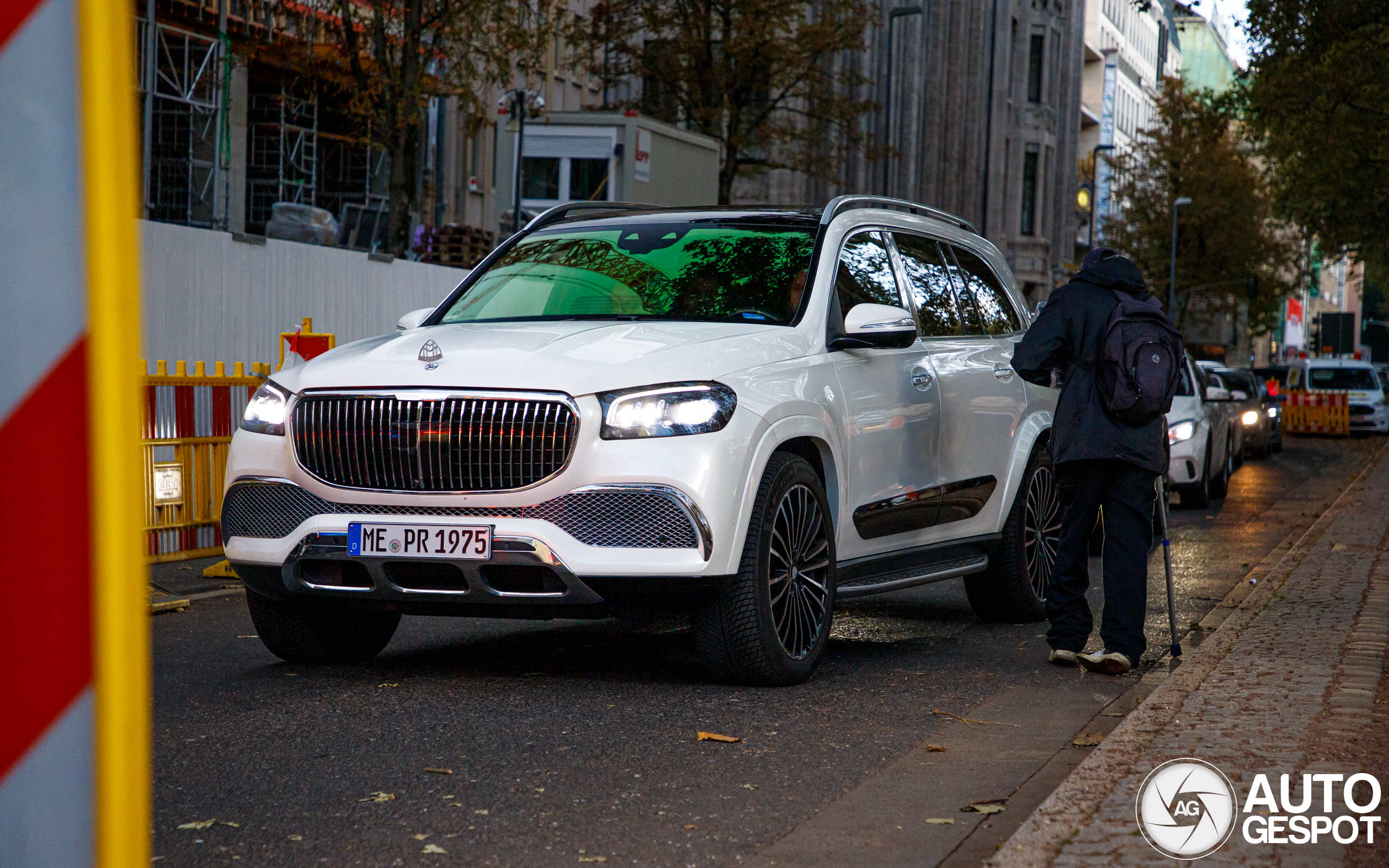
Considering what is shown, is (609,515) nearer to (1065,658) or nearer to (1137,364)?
(1137,364)

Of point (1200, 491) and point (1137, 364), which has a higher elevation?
point (1137, 364)

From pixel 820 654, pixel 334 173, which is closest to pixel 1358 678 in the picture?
pixel 820 654

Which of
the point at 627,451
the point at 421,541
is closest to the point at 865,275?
the point at 627,451

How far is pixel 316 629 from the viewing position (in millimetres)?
6723

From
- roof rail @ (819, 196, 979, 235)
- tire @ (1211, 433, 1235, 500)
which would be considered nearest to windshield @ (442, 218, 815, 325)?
roof rail @ (819, 196, 979, 235)

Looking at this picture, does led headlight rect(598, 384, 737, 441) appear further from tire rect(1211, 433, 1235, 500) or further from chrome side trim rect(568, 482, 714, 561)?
tire rect(1211, 433, 1235, 500)

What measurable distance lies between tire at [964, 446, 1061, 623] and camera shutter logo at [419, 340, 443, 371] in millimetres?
3257

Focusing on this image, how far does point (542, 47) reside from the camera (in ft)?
64.6

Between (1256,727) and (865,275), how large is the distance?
2.99m

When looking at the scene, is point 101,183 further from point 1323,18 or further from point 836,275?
point 1323,18

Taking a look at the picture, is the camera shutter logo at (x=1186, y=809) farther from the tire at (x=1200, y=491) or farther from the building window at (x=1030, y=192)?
the building window at (x=1030, y=192)

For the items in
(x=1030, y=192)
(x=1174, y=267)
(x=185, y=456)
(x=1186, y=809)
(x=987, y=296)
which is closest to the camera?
(x=1186, y=809)

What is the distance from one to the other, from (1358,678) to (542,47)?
15.1 metres

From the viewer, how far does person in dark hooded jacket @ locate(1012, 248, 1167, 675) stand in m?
6.82
